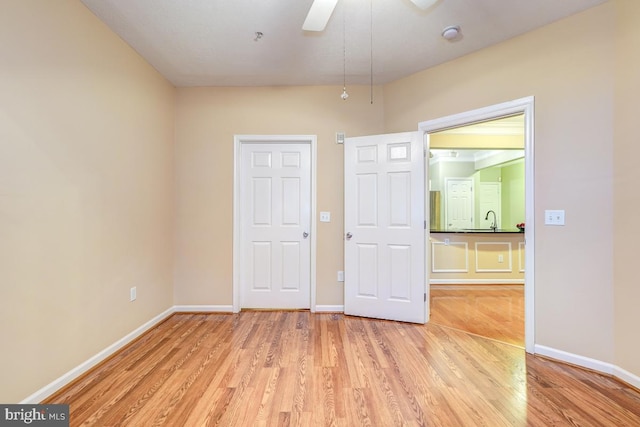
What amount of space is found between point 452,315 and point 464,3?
3.05 metres

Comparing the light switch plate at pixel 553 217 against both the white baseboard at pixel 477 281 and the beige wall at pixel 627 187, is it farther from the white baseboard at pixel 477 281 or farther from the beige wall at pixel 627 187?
the white baseboard at pixel 477 281

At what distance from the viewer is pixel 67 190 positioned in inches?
74.9

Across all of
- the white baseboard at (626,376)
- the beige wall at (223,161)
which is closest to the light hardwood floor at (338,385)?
the white baseboard at (626,376)

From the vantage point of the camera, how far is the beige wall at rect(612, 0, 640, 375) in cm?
186

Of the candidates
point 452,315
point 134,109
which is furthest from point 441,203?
point 134,109

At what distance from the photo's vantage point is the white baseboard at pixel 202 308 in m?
3.29

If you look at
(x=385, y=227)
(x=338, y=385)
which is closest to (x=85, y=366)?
(x=338, y=385)

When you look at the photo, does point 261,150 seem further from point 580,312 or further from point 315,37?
point 580,312

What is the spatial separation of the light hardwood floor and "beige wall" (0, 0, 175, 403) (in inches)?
14.4

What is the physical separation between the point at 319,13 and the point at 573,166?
2196 mm

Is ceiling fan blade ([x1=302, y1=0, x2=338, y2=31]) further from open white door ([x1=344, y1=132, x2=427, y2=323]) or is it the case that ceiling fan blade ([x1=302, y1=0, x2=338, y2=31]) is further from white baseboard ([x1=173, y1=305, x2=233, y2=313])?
white baseboard ([x1=173, y1=305, x2=233, y2=313])

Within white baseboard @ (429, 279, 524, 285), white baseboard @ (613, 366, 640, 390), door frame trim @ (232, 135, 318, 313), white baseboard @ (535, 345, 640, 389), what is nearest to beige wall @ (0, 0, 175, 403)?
door frame trim @ (232, 135, 318, 313)

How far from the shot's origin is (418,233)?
9.61ft

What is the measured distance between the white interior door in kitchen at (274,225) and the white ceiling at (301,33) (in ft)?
3.13
